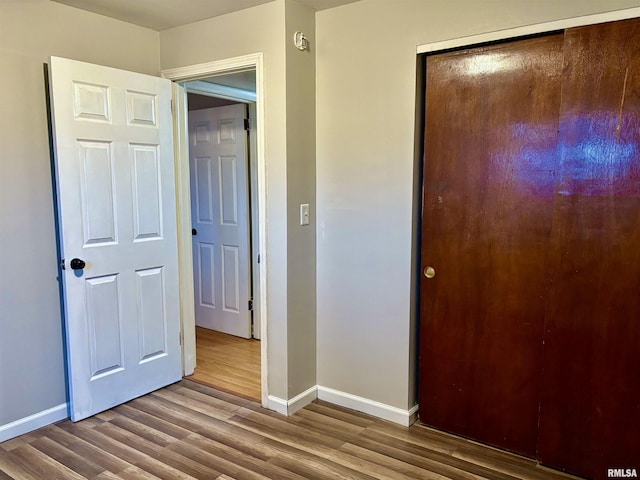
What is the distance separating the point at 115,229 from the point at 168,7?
4.35 ft

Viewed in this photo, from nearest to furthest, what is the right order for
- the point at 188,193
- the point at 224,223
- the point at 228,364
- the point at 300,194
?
the point at 300,194
the point at 188,193
the point at 228,364
the point at 224,223

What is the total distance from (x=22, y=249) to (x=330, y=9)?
7.20 ft

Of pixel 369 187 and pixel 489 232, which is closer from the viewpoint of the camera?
pixel 489 232

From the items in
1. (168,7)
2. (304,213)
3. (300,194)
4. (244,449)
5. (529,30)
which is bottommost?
(244,449)

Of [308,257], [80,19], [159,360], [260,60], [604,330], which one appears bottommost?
[159,360]

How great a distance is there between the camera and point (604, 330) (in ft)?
6.61

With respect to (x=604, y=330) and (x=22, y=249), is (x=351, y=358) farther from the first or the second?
(x=22, y=249)

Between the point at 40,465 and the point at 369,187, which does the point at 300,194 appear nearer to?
the point at 369,187

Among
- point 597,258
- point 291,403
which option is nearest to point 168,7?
point 291,403

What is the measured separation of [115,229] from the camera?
108 inches

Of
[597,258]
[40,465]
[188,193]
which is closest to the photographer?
[597,258]

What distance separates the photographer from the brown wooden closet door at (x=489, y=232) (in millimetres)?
2139

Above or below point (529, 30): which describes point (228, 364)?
below

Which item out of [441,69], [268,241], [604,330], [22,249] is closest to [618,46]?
[441,69]
